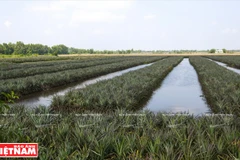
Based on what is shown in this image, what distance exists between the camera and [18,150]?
9.37ft

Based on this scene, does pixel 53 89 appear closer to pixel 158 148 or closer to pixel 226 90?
pixel 226 90

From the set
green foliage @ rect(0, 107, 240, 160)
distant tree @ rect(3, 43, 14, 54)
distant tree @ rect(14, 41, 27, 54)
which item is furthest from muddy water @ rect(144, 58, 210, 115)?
distant tree @ rect(14, 41, 27, 54)

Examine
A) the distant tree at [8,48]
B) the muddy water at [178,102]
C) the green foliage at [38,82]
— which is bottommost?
the muddy water at [178,102]

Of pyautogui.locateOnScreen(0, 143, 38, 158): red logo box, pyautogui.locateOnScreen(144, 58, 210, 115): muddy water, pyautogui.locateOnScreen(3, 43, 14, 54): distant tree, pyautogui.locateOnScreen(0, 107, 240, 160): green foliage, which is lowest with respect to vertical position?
pyautogui.locateOnScreen(144, 58, 210, 115): muddy water

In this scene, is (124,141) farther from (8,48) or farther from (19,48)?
(19,48)

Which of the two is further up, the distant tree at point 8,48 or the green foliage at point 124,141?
the distant tree at point 8,48

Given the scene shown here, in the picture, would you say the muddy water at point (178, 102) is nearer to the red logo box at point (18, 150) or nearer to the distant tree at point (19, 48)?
the red logo box at point (18, 150)

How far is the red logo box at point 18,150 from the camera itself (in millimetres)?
2840

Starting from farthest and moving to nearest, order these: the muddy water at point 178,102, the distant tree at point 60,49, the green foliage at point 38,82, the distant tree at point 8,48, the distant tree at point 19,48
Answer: the distant tree at point 60,49
the distant tree at point 19,48
the distant tree at point 8,48
the green foliage at point 38,82
the muddy water at point 178,102

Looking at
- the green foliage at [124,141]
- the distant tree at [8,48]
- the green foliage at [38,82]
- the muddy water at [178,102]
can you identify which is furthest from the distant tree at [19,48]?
the green foliage at [124,141]

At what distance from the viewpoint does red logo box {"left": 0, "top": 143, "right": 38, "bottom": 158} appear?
2.84 meters

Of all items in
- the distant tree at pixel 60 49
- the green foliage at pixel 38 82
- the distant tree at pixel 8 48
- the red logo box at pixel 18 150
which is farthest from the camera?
the distant tree at pixel 60 49

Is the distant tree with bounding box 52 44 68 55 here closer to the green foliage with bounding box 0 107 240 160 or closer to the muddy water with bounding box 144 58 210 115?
the muddy water with bounding box 144 58 210 115

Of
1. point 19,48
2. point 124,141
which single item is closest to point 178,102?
point 124,141
